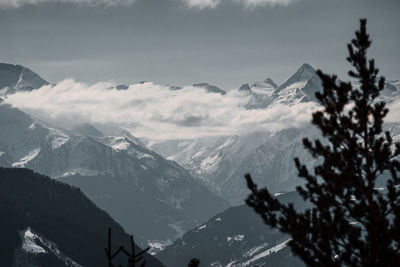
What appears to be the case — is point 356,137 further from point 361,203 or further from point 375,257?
point 375,257

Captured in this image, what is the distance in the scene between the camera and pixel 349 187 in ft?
127

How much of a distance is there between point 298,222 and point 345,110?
23.9ft

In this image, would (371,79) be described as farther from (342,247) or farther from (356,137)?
(342,247)

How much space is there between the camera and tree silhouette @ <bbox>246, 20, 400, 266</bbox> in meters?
37.8

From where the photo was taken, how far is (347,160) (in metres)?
38.6

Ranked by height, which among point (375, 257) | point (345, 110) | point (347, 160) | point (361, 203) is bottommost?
point (375, 257)

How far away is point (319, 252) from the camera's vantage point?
37906 mm

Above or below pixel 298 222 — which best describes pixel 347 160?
above

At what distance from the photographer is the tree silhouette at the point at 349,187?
37.8 m

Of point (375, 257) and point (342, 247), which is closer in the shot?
point (375, 257)

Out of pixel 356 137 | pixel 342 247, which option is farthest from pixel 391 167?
pixel 342 247

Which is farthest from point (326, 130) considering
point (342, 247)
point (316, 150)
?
point (342, 247)

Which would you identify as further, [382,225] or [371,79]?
[371,79]

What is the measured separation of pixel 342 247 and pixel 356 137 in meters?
6.54
